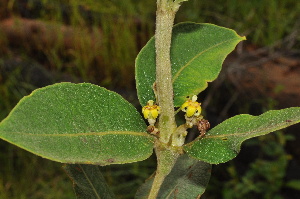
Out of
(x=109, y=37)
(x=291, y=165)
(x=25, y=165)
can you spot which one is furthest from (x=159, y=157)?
(x=109, y=37)

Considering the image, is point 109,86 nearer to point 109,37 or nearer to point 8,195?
point 109,37

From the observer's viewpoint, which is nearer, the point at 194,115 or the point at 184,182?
the point at 194,115

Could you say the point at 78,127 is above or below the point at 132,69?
above

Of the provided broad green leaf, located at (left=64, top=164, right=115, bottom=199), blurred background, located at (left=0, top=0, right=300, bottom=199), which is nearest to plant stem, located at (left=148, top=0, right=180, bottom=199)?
broad green leaf, located at (left=64, top=164, right=115, bottom=199)

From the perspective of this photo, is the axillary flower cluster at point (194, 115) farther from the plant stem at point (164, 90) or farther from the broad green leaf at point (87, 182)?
the broad green leaf at point (87, 182)

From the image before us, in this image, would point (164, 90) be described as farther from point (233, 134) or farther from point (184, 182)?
point (184, 182)

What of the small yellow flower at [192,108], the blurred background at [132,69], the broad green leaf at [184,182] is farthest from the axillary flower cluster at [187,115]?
the blurred background at [132,69]

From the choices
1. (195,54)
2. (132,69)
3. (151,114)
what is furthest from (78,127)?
(132,69)

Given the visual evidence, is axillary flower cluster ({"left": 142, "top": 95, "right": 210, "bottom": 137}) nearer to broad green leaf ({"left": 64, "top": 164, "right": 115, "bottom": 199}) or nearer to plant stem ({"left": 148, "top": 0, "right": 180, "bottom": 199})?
plant stem ({"left": 148, "top": 0, "right": 180, "bottom": 199})
